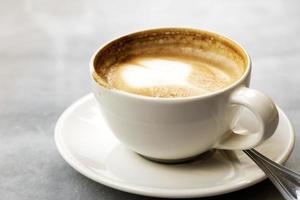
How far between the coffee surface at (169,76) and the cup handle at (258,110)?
8cm

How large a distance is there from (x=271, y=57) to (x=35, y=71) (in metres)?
0.49

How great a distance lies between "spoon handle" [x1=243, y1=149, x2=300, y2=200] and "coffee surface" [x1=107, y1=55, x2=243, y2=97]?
13 centimetres

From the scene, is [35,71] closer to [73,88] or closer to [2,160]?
[73,88]

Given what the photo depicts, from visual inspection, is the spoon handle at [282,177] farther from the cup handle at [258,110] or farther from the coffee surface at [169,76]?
the coffee surface at [169,76]

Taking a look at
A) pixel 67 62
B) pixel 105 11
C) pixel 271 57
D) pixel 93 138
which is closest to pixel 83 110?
pixel 93 138

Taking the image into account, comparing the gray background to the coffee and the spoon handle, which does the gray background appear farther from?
the coffee

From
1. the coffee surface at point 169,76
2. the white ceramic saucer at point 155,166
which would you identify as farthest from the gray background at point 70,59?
the coffee surface at point 169,76

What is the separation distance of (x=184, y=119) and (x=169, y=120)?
2 cm

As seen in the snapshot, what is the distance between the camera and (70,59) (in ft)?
3.95

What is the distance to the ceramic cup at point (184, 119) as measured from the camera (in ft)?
2.26

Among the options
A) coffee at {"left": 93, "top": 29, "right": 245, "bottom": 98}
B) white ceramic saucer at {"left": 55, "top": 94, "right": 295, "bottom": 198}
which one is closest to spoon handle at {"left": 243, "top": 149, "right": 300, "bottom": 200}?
white ceramic saucer at {"left": 55, "top": 94, "right": 295, "bottom": 198}

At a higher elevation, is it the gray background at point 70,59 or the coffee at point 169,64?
the coffee at point 169,64

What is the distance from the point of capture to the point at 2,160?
0.83 m

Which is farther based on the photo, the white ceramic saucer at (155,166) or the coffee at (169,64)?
the coffee at (169,64)
